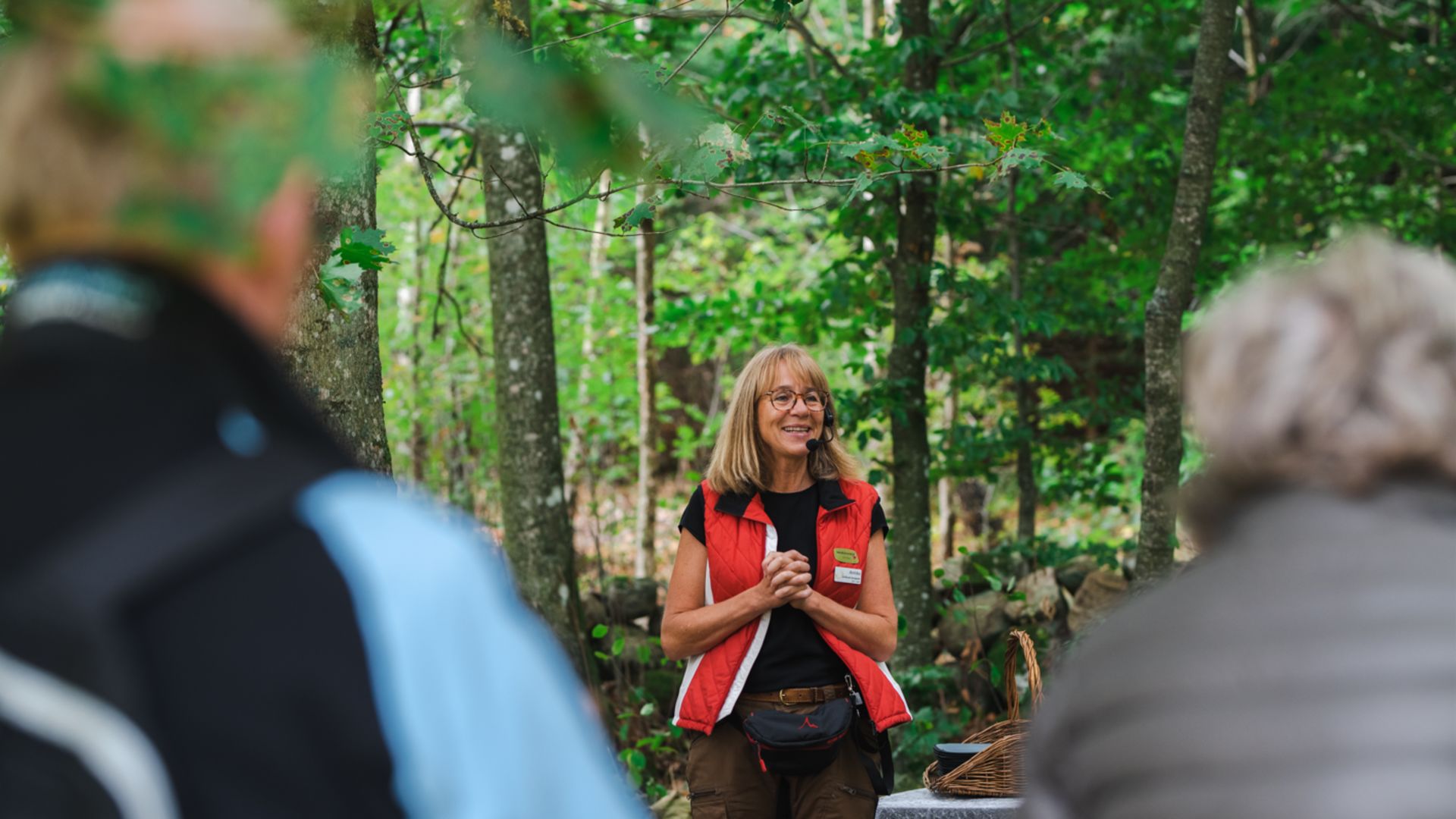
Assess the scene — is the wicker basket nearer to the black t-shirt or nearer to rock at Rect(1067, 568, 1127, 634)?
the black t-shirt

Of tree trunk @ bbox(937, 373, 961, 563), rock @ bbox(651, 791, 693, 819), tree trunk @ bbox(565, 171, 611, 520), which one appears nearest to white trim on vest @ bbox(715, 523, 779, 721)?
rock @ bbox(651, 791, 693, 819)

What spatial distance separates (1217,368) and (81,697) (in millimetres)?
1055

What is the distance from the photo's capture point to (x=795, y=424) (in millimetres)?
3477

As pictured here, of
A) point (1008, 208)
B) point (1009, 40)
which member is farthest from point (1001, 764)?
point (1008, 208)

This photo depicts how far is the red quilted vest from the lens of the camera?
10.5 ft

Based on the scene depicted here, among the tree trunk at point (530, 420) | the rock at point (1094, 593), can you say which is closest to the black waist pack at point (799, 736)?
the tree trunk at point (530, 420)

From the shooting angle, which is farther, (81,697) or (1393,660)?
(1393,660)

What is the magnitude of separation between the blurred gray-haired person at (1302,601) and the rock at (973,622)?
5.79m

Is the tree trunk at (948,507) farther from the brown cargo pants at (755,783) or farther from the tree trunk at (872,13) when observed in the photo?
the brown cargo pants at (755,783)

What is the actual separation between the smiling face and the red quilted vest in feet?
0.45

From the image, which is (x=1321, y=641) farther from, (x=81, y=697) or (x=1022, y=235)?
(x=1022, y=235)

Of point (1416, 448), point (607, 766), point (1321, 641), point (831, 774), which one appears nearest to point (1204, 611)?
point (1321, 641)

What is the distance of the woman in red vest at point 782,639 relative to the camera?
10.3 feet

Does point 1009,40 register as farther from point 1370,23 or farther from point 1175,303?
point 1175,303
